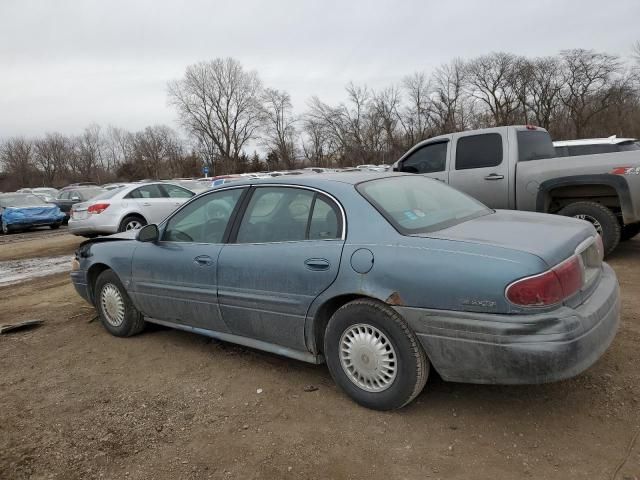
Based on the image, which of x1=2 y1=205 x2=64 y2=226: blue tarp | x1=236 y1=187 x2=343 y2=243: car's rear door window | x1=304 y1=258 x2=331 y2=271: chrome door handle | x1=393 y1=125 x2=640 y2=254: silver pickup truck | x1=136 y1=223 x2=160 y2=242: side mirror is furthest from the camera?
x1=2 y1=205 x2=64 y2=226: blue tarp

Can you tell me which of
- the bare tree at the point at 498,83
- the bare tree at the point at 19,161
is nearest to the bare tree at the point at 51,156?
the bare tree at the point at 19,161

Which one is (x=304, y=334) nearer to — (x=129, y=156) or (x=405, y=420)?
(x=405, y=420)

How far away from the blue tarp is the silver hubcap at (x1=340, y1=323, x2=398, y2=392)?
1780 centimetres

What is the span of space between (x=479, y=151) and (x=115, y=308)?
5.54 m

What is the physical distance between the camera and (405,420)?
9.85 ft

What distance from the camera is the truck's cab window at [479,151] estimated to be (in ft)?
23.9

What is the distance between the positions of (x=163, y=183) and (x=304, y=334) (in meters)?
10.2

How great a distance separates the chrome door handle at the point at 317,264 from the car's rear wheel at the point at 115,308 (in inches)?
90.0

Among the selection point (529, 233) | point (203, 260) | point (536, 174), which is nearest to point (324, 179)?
point (203, 260)

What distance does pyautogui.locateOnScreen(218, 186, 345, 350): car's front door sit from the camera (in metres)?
3.24

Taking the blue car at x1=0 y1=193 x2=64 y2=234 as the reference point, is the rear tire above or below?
below

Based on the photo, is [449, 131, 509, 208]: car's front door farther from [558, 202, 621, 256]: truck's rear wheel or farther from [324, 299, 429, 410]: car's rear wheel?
[324, 299, 429, 410]: car's rear wheel

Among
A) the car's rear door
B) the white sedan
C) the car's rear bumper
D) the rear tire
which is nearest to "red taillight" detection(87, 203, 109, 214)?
the white sedan

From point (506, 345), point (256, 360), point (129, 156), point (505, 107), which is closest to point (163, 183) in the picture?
point (256, 360)
